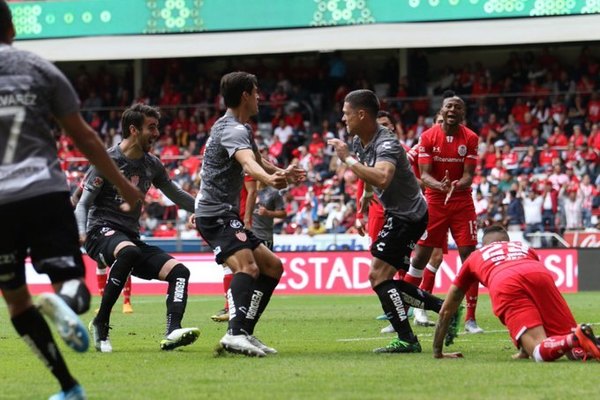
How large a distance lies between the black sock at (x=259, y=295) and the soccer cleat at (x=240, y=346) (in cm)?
21

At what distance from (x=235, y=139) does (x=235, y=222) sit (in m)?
0.72

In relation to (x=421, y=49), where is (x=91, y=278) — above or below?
below

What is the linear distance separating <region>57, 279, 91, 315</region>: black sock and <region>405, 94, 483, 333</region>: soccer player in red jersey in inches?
288

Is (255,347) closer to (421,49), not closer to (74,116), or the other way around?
(74,116)

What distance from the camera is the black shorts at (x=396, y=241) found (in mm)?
10758

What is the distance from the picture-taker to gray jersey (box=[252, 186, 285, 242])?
1814cm

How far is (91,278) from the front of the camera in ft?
87.7

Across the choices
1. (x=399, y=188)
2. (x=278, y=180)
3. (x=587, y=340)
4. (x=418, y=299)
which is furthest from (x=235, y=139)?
(x=587, y=340)

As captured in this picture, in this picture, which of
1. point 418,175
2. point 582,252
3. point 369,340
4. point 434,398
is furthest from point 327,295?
point 434,398

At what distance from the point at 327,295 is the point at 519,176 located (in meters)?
6.77

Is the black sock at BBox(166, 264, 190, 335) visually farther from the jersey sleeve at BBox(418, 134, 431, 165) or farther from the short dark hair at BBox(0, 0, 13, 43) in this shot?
the short dark hair at BBox(0, 0, 13, 43)

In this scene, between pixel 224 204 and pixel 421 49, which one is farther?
pixel 421 49

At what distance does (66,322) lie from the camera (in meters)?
6.75

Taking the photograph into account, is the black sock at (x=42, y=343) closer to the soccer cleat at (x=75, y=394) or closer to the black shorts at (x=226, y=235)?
the soccer cleat at (x=75, y=394)
